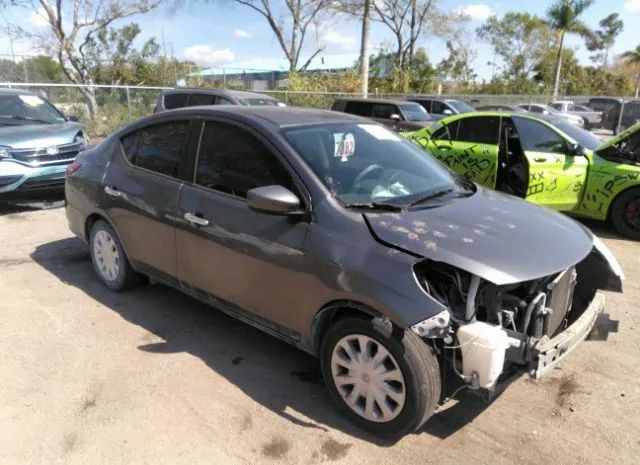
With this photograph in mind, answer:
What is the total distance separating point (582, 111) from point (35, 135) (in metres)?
25.6

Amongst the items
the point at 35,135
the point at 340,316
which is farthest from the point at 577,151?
the point at 35,135

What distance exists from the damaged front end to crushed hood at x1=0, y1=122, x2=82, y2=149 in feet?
22.9

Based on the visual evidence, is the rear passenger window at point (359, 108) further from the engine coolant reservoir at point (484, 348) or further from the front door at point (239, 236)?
the engine coolant reservoir at point (484, 348)

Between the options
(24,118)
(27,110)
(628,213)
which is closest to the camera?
(628,213)

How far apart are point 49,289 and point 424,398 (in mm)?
3782

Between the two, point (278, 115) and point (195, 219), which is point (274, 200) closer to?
point (195, 219)

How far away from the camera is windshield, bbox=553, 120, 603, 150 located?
24.2ft

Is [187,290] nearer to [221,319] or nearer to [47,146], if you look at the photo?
[221,319]

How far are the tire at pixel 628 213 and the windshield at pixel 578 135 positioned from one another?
2.88 feet

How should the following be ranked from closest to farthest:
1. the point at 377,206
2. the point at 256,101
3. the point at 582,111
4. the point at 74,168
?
the point at 377,206 → the point at 74,168 → the point at 256,101 → the point at 582,111

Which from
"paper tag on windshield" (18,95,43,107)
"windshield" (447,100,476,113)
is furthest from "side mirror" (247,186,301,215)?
"windshield" (447,100,476,113)

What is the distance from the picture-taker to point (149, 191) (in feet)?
13.4

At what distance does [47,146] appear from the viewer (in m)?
7.84

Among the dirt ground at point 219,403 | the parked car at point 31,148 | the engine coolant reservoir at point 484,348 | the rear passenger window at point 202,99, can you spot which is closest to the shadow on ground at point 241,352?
the dirt ground at point 219,403
